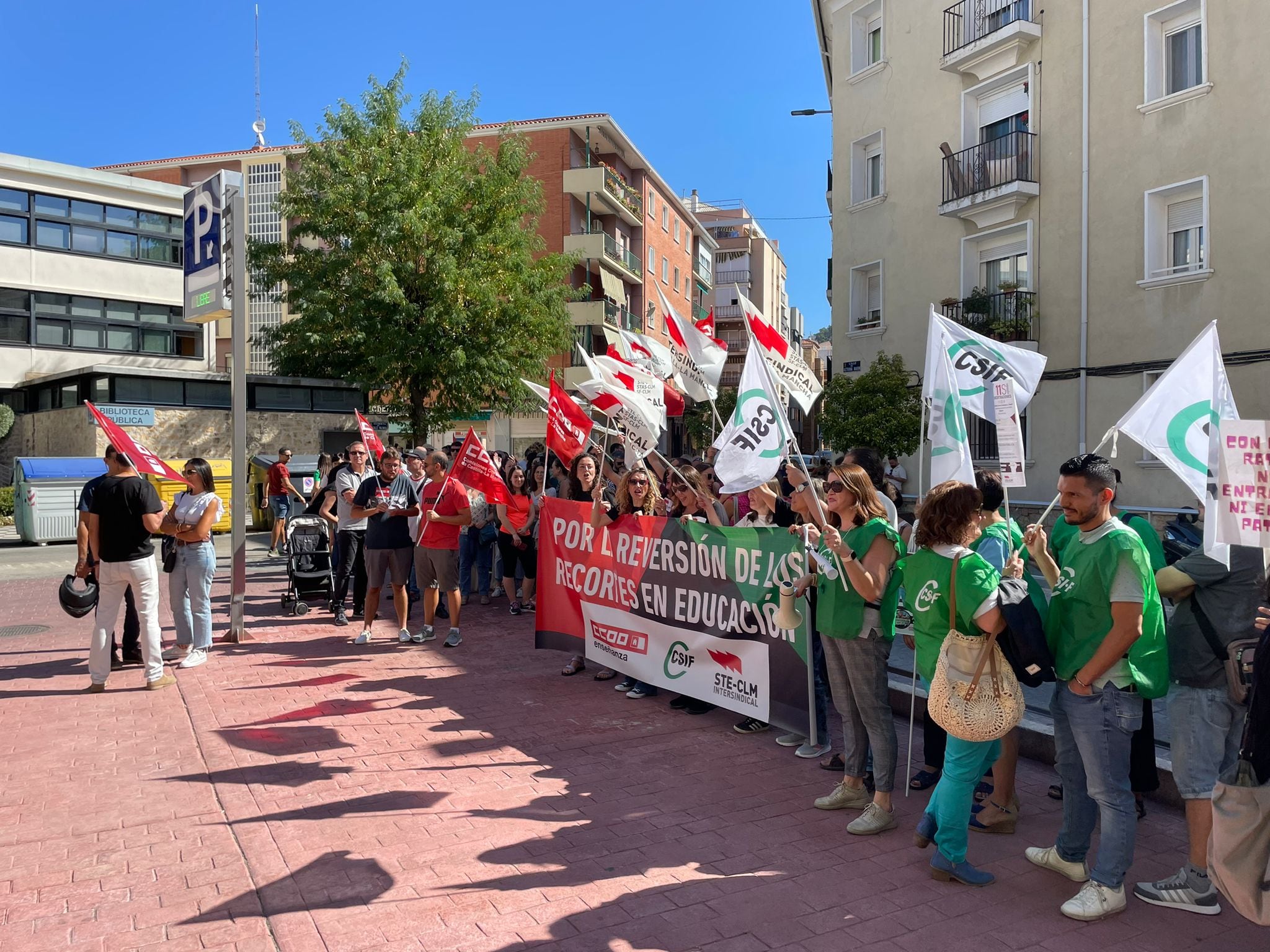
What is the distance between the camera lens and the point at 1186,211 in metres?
18.1

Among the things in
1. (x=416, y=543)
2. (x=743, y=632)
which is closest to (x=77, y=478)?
(x=416, y=543)

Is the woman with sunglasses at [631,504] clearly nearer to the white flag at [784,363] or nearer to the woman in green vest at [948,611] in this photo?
the white flag at [784,363]

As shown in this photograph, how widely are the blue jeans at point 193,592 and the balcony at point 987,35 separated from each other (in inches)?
764

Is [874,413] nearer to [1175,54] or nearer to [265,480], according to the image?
[1175,54]

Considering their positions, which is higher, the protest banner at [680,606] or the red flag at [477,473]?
the red flag at [477,473]

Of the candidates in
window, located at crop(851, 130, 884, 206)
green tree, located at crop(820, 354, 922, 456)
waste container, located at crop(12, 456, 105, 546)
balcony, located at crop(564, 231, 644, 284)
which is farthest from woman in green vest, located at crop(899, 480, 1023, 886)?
balcony, located at crop(564, 231, 644, 284)

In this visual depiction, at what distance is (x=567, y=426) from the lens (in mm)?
8695

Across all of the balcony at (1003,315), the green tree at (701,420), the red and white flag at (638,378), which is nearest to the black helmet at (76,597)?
the red and white flag at (638,378)

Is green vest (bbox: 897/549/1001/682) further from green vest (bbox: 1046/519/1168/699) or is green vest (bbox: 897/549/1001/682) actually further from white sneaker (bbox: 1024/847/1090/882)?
white sneaker (bbox: 1024/847/1090/882)

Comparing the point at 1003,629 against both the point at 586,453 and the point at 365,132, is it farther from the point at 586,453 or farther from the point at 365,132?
the point at 365,132

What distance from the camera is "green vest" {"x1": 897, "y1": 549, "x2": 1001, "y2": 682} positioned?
13.4 feet

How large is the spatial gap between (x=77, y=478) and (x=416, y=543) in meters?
14.0

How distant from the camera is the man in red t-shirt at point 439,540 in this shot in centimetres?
920

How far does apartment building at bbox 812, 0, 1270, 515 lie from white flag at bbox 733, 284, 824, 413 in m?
13.3
